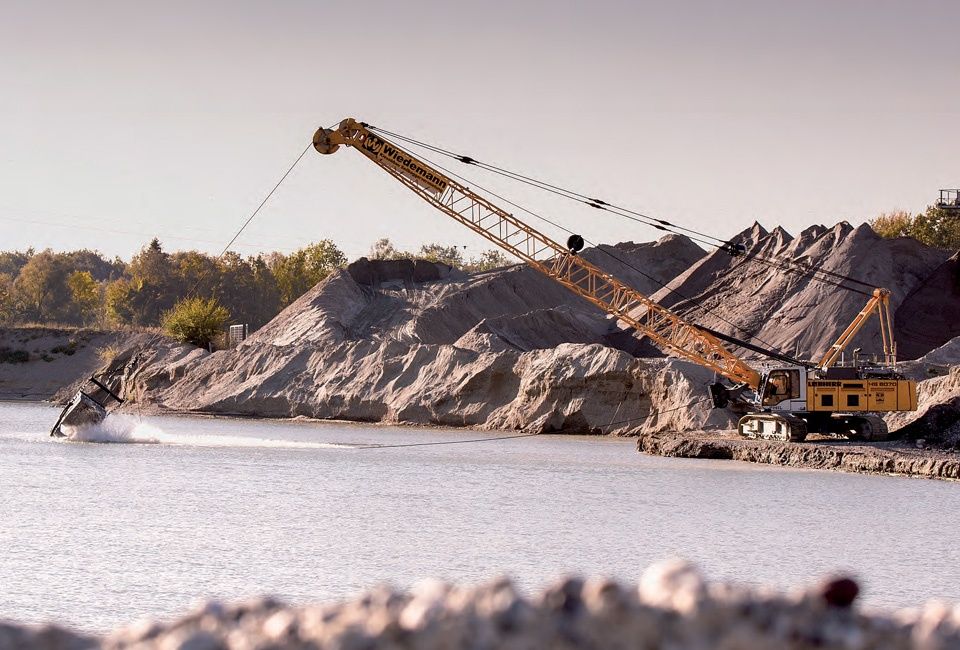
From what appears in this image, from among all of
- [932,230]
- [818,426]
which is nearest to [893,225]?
[932,230]

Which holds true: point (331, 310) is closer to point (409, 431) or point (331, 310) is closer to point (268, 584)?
point (409, 431)

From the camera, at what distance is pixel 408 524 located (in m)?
24.7

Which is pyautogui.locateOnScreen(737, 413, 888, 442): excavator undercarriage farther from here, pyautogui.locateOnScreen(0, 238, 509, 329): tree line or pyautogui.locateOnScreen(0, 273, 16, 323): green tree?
pyautogui.locateOnScreen(0, 273, 16, 323): green tree

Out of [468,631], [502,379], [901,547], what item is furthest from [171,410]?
[468,631]

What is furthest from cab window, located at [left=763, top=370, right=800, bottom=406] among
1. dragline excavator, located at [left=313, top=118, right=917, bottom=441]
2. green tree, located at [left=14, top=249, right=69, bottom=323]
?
green tree, located at [left=14, top=249, right=69, bottom=323]

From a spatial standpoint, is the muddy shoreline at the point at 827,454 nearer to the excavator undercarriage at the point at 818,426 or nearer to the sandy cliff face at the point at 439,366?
the excavator undercarriage at the point at 818,426

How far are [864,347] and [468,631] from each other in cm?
6742

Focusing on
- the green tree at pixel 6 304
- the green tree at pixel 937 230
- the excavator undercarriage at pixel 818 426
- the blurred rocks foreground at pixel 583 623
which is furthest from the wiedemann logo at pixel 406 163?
the green tree at pixel 6 304

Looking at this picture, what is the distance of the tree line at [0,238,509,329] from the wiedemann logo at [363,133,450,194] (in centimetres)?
7723

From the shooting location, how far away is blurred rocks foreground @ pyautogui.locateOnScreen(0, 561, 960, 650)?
4.85 metres

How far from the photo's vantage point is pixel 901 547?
22.7 meters

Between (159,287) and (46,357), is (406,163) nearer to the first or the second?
(46,357)

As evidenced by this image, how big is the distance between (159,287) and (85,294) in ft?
41.1

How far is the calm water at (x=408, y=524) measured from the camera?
17.7 metres
